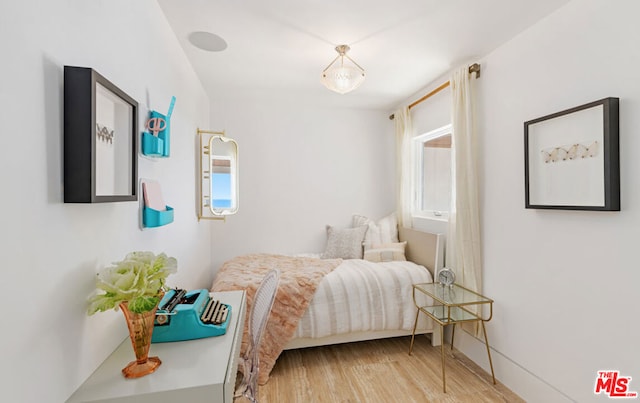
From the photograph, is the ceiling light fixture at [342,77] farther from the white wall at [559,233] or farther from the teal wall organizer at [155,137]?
the teal wall organizer at [155,137]

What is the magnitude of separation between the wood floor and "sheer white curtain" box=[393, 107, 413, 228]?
1434mm

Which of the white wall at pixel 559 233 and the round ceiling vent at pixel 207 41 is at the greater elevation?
the round ceiling vent at pixel 207 41

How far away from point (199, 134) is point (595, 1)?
2.98 m

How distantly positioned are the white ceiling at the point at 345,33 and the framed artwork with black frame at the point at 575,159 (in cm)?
73

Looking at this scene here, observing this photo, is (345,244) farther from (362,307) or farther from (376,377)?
(376,377)

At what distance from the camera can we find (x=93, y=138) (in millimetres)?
877

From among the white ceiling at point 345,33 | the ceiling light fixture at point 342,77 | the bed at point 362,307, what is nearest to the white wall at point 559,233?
the white ceiling at point 345,33

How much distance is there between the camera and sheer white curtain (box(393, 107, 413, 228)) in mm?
3436

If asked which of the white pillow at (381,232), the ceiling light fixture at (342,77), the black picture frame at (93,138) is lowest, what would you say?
the white pillow at (381,232)

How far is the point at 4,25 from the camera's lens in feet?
2.17

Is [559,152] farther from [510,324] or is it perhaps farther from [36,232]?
[36,232]

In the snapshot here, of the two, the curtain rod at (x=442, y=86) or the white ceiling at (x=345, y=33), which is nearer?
the white ceiling at (x=345, y=33)

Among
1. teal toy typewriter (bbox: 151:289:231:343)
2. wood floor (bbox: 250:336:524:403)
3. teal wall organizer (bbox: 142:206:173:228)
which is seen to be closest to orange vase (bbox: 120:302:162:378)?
teal toy typewriter (bbox: 151:289:231:343)

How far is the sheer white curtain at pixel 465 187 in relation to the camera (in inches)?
93.3
